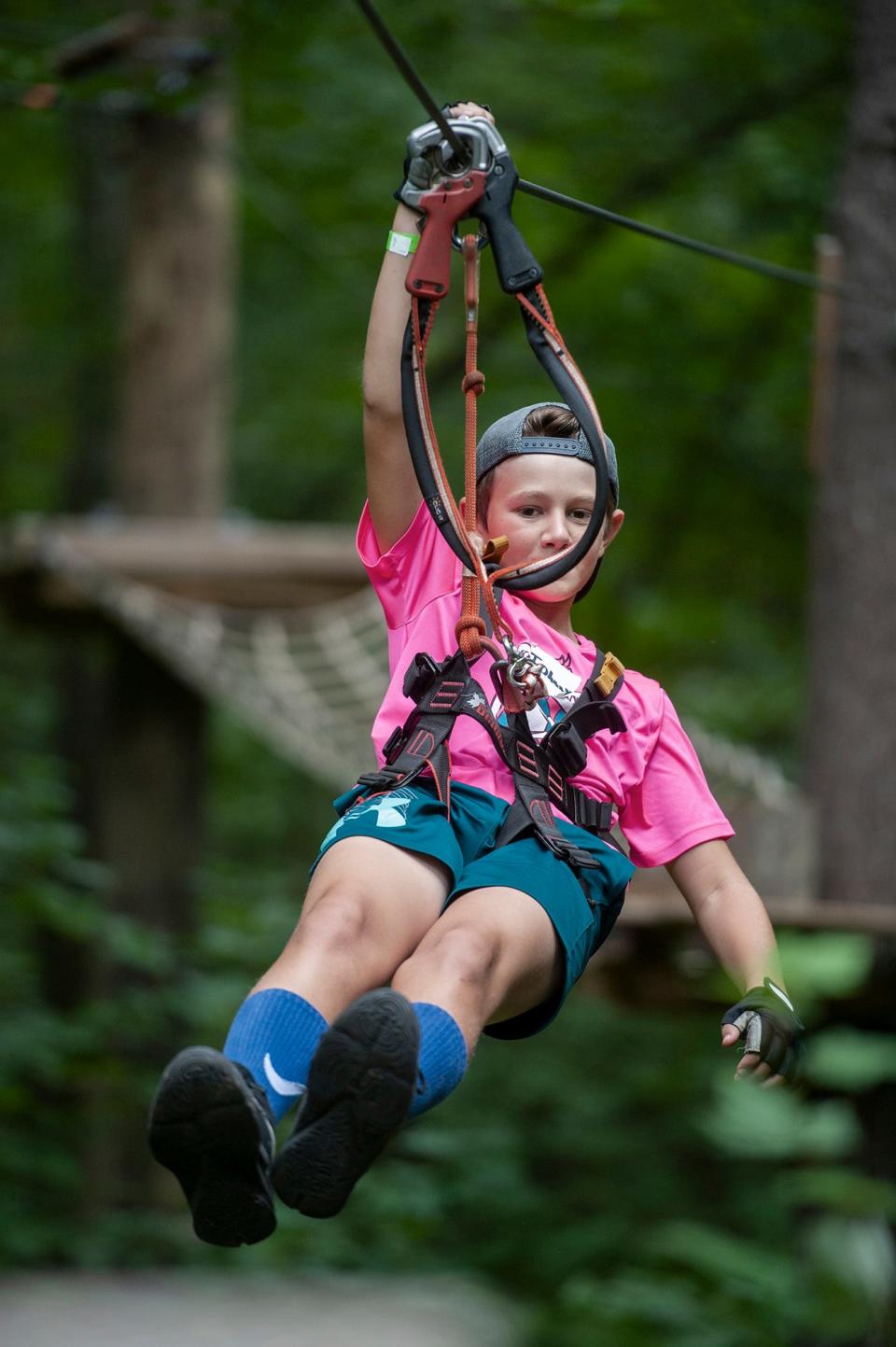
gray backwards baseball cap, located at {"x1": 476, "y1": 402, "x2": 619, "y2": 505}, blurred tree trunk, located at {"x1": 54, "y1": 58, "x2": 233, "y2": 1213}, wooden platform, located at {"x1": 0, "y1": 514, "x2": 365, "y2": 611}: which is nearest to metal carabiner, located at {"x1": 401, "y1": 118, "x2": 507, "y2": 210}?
gray backwards baseball cap, located at {"x1": 476, "y1": 402, "x2": 619, "y2": 505}

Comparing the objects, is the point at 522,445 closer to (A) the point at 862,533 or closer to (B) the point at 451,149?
(B) the point at 451,149

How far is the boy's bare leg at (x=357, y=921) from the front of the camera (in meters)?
1.83

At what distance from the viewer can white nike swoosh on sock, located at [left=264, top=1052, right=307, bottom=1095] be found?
178 centimetres

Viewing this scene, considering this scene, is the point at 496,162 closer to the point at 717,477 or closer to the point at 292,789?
the point at 717,477

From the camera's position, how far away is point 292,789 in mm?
12406

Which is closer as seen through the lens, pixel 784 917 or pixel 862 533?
pixel 784 917

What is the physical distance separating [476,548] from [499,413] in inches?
234

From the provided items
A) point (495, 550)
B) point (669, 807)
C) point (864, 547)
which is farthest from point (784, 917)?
point (495, 550)

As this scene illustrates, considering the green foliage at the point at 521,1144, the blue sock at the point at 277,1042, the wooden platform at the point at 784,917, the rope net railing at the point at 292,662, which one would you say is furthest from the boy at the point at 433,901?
the rope net railing at the point at 292,662

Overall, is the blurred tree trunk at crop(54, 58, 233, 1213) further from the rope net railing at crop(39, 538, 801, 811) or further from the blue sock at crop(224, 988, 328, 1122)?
the blue sock at crop(224, 988, 328, 1122)

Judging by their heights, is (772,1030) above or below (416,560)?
below

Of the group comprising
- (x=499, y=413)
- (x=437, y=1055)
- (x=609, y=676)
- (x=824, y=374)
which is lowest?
(x=437, y=1055)

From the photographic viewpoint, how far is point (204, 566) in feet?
18.7

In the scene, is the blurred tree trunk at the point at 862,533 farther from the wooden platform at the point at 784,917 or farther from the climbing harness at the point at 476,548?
the climbing harness at the point at 476,548
